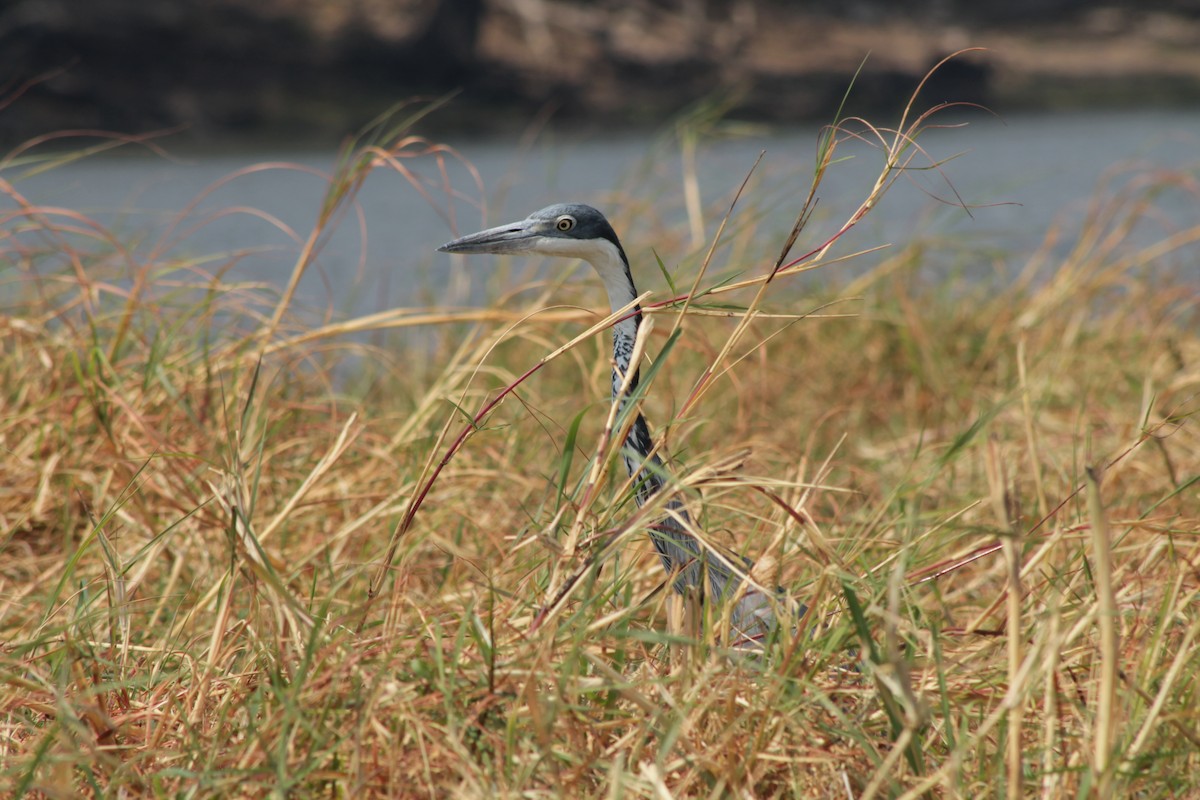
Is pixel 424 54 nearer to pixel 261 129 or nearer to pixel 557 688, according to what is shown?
pixel 261 129

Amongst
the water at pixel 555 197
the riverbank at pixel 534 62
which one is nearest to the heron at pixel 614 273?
the water at pixel 555 197

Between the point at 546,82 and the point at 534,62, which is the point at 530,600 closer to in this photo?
the point at 546,82

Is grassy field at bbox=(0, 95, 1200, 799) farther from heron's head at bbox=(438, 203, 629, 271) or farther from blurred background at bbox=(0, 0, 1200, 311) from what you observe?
blurred background at bbox=(0, 0, 1200, 311)

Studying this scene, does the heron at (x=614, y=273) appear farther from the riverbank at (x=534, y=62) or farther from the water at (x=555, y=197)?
the riverbank at (x=534, y=62)

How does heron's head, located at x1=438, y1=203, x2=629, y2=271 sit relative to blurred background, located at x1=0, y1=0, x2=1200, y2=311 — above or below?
above

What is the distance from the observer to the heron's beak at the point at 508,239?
2.30 meters

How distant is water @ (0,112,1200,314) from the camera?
493 cm

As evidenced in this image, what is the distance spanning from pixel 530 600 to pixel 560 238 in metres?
0.72

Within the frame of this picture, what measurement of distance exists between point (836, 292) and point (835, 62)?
2784 cm

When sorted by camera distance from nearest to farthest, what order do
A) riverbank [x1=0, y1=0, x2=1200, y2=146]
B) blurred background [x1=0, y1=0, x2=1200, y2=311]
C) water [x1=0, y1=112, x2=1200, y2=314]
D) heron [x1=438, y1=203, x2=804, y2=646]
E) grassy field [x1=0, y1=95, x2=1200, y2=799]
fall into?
grassy field [x1=0, y1=95, x2=1200, y2=799] < heron [x1=438, y1=203, x2=804, y2=646] < water [x1=0, y1=112, x2=1200, y2=314] < blurred background [x1=0, y1=0, x2=1200, y2=311] < riverbank [x1=0, y1=0, x2=1200, y2=146]

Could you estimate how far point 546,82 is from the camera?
28.0 metres

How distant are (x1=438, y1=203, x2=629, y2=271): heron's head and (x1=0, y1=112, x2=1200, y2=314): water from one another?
1.31ft

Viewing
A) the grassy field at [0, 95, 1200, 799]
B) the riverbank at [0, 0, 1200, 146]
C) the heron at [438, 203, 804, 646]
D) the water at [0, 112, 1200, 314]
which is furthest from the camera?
the riverbank at [0, 0, 1200, 146]

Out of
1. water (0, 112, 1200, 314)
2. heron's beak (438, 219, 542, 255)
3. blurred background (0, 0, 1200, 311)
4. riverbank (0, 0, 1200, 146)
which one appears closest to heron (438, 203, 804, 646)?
heron's beak (438, 219, 542, 255)
